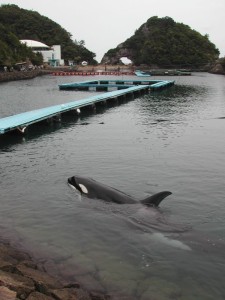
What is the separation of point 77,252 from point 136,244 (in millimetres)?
1598

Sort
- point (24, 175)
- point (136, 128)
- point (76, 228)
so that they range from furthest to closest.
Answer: point (136, 128) < point (24, 175) < point (76, 228)

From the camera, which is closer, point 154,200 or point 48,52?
point 154,200

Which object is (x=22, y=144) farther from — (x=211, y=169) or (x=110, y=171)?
(x=211, y=169)

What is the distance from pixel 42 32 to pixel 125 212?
577ft

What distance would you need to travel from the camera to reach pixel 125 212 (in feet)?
38.5

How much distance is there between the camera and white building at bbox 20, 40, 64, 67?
147m

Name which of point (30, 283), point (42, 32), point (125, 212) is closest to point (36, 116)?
point (125, 212)

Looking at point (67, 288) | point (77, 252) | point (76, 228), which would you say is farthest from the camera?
point (76, 228)

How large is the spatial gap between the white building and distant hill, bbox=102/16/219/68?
121ft

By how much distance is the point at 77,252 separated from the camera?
387 inches

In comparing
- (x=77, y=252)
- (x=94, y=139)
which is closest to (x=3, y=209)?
(x=77, y=252)

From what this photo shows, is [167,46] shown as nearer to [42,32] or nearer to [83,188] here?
[42,32]

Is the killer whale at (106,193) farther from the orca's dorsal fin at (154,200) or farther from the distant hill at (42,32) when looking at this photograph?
the distant hill at (42,32)

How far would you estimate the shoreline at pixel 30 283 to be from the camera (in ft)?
22.5
